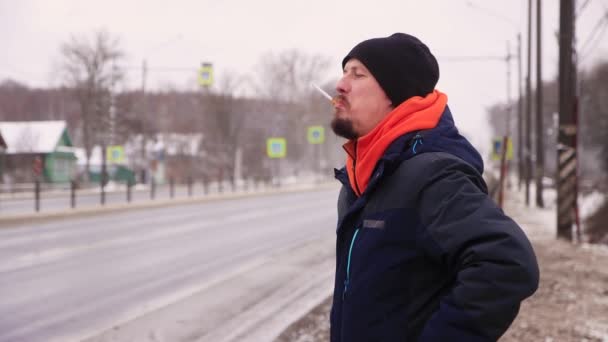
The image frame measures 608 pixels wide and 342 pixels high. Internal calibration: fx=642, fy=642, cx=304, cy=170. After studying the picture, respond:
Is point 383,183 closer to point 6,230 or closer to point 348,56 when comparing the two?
point 348,56

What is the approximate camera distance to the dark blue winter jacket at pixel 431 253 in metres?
1.86

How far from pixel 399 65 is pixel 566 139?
12177 mm

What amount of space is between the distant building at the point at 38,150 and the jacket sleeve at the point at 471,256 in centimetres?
4531

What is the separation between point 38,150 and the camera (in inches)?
1865

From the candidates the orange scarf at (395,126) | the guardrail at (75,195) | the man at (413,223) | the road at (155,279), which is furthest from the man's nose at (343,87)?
the guardrail at (75,195)

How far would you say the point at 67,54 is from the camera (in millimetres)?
44219

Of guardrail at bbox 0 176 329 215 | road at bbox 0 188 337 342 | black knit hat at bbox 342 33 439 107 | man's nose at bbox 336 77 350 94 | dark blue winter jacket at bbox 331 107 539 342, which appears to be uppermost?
black knit hat at bbox 342 33 439 107

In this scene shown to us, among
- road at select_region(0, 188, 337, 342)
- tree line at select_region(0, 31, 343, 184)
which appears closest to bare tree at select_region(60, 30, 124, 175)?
tree line at select_region(0, 31, 343, 184)

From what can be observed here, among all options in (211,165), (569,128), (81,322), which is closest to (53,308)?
(81,322)

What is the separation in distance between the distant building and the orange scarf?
45.0 metres

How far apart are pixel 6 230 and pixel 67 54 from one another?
3157 centimetres

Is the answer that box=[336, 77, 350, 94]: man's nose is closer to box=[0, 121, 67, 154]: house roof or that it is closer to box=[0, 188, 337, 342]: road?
box=[0, 188, 337, 342]: road

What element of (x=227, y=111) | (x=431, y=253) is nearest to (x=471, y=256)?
(x=431, y=253)

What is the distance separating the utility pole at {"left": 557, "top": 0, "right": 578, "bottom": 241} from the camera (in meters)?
13.2
